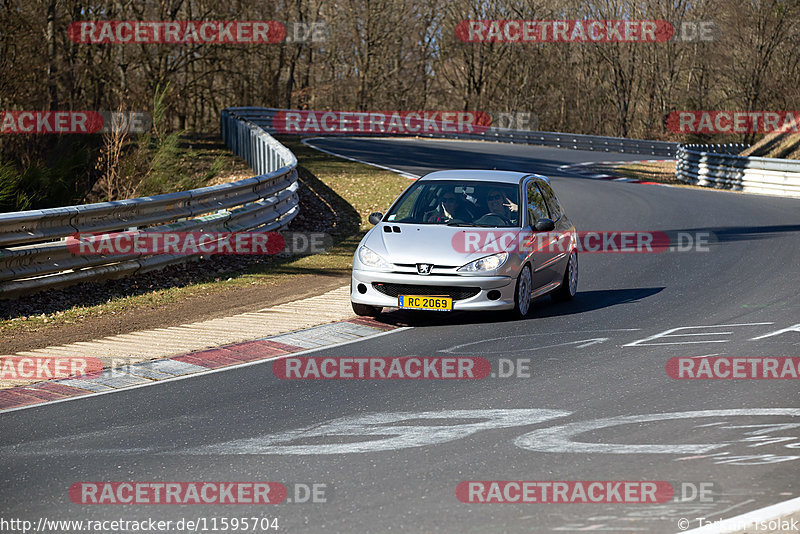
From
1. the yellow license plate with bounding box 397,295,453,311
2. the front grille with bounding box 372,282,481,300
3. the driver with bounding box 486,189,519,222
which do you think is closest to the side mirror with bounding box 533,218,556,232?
the driver with bounding box 486,189,519,222

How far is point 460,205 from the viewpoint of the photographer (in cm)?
1162

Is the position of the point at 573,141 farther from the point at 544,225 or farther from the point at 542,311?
the point at 544,225

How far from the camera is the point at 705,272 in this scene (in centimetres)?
1445

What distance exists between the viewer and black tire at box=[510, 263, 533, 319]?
10812mm

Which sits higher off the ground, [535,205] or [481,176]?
[481,176]

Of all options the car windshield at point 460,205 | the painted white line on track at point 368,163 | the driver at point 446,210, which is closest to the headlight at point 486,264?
the car windshield at point 460,205

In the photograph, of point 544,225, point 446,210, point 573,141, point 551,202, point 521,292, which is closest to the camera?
point 521,292

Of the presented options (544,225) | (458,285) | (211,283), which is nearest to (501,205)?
(544,225)

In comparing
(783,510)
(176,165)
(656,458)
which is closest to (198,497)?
(656,458)

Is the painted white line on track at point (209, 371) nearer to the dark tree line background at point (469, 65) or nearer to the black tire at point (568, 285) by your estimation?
the black tire at point (568, 285)

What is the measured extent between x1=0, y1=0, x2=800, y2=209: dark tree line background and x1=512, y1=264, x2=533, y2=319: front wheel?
28.2m

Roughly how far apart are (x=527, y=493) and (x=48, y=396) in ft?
14.1

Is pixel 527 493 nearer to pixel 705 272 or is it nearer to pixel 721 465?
pixel 721 465

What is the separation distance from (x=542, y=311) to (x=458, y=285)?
1.70m
